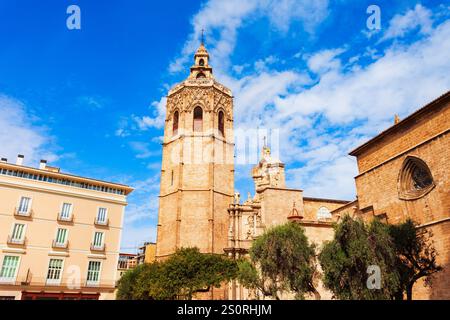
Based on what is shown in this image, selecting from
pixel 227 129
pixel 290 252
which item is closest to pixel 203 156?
pixel 227 129

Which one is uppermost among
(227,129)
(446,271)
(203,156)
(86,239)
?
(227,129)

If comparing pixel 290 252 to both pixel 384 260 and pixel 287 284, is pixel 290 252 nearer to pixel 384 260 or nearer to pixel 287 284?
pixel 287 284

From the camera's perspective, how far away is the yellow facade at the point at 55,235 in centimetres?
2547

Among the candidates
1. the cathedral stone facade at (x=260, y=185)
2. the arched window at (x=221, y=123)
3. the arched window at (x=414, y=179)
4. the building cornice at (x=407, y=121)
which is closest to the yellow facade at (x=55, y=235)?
the cathedral stone facade at (x=260, y=185)

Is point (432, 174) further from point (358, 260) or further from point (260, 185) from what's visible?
point (260, 185)

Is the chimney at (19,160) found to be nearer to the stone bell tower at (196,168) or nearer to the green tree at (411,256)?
the stone bell tower at (196,168)

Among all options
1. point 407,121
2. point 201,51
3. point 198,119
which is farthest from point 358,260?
point 201,51

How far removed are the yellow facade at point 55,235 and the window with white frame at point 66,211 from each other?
3.1 inches

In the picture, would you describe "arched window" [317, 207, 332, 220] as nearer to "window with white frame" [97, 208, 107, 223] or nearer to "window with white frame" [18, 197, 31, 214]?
"window with white frame" [97, 208, 107, 223]

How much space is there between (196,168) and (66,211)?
44.3 ft

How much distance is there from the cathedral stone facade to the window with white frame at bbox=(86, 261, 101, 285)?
292 inches
